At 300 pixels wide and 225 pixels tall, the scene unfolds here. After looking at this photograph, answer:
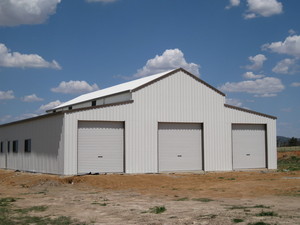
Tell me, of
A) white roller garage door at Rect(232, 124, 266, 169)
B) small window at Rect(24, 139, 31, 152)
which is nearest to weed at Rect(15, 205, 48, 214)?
small window at Rect(24, 139, 31, 152)

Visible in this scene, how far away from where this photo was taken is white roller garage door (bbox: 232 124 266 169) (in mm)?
32781

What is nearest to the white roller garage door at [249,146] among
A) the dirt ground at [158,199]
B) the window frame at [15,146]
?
the dirt ground at [158,199]

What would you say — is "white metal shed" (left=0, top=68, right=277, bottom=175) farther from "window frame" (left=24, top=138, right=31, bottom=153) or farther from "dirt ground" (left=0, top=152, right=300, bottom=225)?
"dirt ground" (left=0, top=152, right=300, bottom=225)

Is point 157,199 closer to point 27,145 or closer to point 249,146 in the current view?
point 249,146

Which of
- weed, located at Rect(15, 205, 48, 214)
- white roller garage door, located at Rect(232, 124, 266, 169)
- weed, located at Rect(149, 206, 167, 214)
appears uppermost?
white roller garage door, located at Rect(232, 124, 266, 169)

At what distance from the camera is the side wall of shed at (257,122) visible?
106 ft

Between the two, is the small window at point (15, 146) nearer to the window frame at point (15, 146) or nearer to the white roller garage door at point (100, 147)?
the window frame at point (15, 146)

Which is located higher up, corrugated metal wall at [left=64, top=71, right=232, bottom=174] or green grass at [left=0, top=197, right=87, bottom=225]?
corrugated metal wall at [left=64, top=71, right=232, bottom=174]

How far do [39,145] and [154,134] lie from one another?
8172 millimetres

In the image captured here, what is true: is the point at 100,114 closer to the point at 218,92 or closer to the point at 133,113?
the point at 133,113

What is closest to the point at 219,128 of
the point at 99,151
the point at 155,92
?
the point at 155,92

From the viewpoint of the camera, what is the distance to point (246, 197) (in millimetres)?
17141

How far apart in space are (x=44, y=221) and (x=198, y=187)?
10606mm

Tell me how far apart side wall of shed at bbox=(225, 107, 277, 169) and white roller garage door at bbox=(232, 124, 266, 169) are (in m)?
0.38
